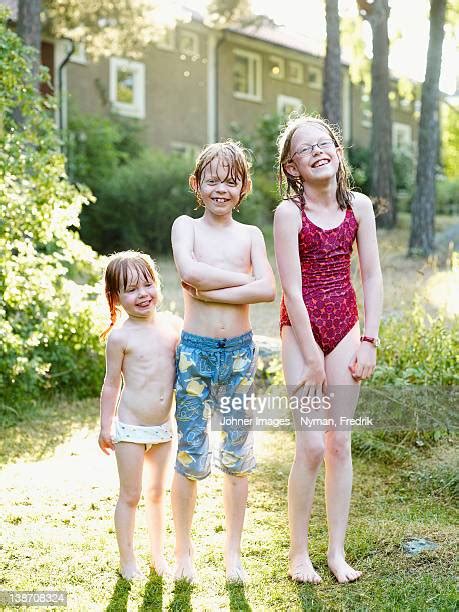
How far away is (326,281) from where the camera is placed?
135 inches

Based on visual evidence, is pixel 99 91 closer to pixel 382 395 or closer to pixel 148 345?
pixel 382 395

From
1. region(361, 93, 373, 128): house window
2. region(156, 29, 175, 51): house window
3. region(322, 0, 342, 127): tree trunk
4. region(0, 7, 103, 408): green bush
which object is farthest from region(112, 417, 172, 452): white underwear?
region(361, 93, 373, 128): house window

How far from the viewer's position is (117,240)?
16500mm

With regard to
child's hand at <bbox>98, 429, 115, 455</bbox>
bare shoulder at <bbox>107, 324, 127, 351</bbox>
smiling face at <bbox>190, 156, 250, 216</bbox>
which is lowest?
child's hand at <bbox>98, 429, 115, 455</bbox>

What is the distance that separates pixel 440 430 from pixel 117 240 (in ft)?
39.2

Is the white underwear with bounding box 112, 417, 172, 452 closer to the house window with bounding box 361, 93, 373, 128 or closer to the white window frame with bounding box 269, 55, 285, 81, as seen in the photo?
the white window frame with bounding box 269, 55, 285, 81

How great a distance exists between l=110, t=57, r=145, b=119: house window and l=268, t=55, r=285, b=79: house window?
18.6ft

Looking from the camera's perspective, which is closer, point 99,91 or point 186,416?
point 186,416

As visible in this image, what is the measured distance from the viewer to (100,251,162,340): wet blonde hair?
11.1 feet

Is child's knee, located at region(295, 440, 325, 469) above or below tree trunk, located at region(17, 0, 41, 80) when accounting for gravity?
below

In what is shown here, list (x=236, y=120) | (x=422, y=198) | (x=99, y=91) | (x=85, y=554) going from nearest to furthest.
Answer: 1. (x=85, y=554)
2. (x=422, y=198)
3. (x=99, y=91)
4. (x=236, y=120)

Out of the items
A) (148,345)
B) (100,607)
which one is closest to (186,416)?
(148,345)

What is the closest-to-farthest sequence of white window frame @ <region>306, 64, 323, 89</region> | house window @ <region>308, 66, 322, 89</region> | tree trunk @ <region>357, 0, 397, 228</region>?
→ tree trunk @ <region>357, 0, 397, 228</region>, white window frame @ <region>306, 64, 323, 89</region>, house window @ <region>308, 66, 322, 89</region>

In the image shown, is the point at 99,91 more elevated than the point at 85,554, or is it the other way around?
the point at 99,91
